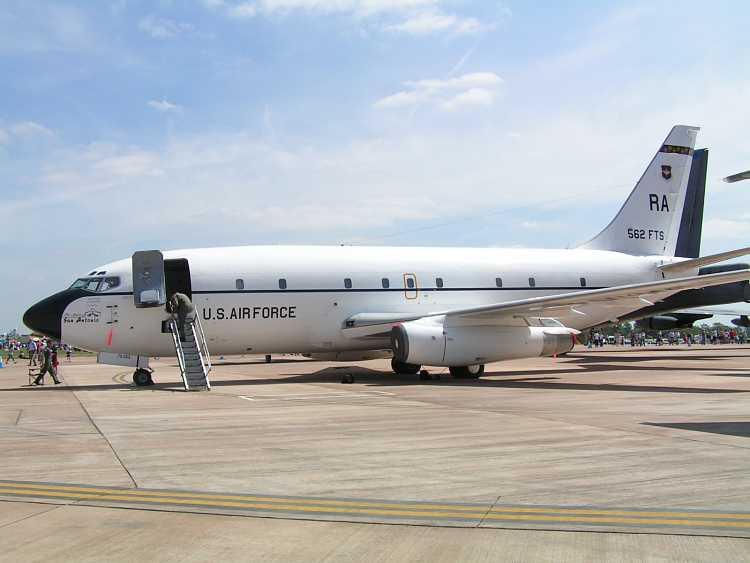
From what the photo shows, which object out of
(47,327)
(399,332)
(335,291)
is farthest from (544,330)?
(47,327)

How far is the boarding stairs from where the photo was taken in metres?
18.6

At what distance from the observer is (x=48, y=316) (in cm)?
1938

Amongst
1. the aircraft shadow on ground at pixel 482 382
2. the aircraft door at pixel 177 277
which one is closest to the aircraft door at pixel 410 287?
the aircraft shadow on ground at pixel 482 382

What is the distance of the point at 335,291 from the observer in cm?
2203

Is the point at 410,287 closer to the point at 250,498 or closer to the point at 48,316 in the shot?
the point at 48,316

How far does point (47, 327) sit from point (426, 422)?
12.4 meters

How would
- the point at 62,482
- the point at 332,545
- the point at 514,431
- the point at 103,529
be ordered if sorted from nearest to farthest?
1. the point at 332,545
2. the point at 103,529
3. the point at 62,482
4. the point at 514,431

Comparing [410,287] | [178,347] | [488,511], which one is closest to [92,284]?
[178,347]

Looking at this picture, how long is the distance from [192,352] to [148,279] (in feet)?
8.20

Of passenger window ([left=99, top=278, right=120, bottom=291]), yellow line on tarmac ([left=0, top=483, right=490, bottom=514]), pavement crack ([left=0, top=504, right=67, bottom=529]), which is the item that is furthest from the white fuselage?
pavement crack ([left=0, top=504, right=67, bottom=529])

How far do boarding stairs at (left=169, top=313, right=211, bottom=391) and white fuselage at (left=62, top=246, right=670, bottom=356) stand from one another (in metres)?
0.36

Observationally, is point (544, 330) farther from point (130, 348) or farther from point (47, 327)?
point (47, 327)

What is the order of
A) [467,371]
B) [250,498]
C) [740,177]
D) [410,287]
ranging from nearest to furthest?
1. [250,498]
2. [740,177]
3. [467,371]
4. [410,287]

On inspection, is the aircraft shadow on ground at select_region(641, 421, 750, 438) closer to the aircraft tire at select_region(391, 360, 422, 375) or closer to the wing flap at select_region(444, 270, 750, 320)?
the wing flap at select_region(444, 270, 750, 320)
